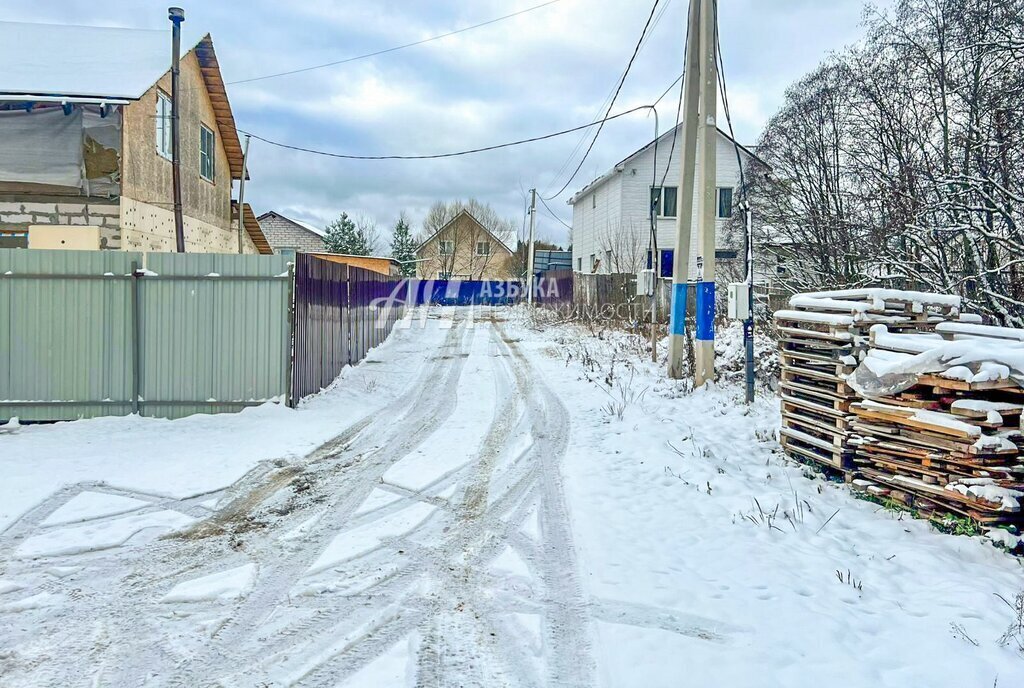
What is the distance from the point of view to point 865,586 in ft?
13.5

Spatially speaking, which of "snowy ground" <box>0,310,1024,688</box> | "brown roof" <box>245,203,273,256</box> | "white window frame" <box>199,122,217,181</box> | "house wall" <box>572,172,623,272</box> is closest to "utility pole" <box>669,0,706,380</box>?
"snowy ground" <box>0,310,1024,688</box>

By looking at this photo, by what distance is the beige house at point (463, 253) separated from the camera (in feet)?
182

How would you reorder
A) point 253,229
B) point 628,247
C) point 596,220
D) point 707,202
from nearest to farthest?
point 707,202
point 253,229
point 628,247
point 596,220

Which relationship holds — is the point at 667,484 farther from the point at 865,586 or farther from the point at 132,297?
the point at 132,297

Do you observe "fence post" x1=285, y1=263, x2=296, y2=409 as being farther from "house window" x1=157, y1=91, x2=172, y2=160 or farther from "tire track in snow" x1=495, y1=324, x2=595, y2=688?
"house window" x1=157, y1=91, x2=172, y2=160

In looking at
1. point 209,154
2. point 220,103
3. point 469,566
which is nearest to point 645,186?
point 220,103

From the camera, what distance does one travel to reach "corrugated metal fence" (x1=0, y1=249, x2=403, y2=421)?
27.4ft

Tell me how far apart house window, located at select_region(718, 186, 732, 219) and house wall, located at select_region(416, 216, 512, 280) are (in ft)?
92.9

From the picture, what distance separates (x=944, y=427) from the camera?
16.1 feet

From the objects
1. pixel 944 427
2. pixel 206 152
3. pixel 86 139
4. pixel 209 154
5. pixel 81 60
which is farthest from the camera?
pixel 209 154

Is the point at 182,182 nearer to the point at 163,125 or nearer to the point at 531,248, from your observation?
the point at 163,125

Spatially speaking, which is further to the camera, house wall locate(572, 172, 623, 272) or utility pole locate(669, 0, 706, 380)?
house wall locate(572, 172, 623, 272)

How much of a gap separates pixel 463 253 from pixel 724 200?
30491 mm

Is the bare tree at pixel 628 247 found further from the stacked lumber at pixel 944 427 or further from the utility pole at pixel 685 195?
the stacked lumber at pixel 944 427
